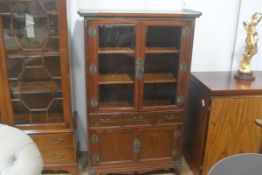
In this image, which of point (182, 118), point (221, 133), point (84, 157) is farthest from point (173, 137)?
point (84, 157)

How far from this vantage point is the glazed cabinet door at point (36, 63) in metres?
1.86

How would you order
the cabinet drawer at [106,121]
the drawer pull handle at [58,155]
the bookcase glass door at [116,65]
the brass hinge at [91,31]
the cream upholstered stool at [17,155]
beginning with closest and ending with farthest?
the cream upholstered stool at [17,155] → the brass hinge at [91,31] → the bookcase glass door at [116,65] → the cabinet drawer at [106,121] → the drawer pull handle at [58,155]

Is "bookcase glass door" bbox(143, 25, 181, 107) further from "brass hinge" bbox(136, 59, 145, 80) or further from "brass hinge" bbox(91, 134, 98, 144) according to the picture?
"brass hinge" bbox(91, 134, 98, 144)

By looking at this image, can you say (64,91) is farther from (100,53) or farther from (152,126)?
(152,126)

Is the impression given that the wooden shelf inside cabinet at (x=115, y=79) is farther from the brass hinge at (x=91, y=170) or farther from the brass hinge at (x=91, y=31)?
the brass hinge at (x=91, y=170)

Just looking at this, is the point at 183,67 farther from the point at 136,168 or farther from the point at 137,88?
the point at 136,168

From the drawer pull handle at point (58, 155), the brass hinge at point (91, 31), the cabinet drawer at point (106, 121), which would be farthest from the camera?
the drawer pull handle at point (58, 155)

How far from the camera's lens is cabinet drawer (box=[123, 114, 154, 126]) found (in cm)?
210

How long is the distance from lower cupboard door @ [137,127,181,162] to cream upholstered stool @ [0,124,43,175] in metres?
1.05

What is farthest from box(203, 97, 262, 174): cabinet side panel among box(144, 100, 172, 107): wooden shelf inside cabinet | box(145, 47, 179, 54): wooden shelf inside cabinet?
box(145, 47, 179, 54): wooden shelf inside cabinet

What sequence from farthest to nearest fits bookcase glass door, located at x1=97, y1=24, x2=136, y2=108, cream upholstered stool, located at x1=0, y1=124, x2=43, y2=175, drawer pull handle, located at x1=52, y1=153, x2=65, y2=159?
1. drawer pull handle, located at x1=52, y1=153, x2=65, y2=159
2. bookcase glass door, located at x1=97, y1=24, x2=136, y2=108
3. cream upholstered stool, located at x1=0, y1=124, x2=43, y2=175

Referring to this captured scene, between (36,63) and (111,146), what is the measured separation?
2.84 feet

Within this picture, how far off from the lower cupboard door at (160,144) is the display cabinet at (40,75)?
563 mm

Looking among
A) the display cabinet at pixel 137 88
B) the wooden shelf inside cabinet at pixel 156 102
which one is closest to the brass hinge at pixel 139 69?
the display cabinet at pixel 137 88
